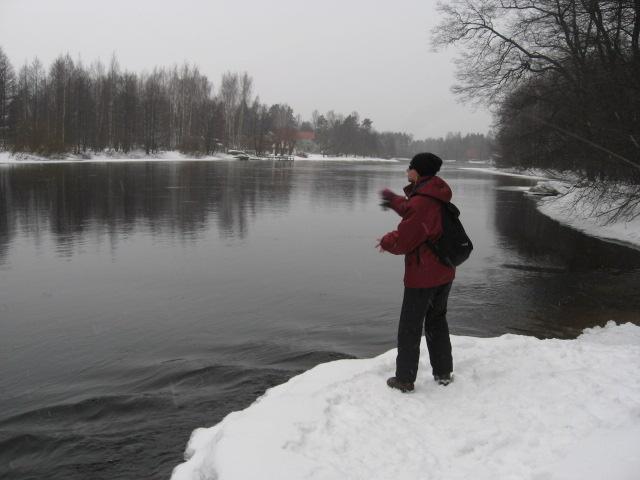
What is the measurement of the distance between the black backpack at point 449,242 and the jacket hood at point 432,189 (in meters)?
0.07

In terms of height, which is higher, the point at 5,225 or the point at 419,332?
the point at 419,332

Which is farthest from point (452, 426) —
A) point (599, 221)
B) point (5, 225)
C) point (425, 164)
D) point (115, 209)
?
point (599, 221)

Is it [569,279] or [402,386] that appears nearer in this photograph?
[402,386]

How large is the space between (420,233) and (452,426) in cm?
152

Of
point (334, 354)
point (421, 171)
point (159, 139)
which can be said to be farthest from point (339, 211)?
point (159, 139)

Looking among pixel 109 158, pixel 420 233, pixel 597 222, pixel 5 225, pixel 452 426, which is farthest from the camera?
pixel 109 158

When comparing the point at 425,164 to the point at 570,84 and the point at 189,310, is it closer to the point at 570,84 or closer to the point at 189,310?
the point at 189,310

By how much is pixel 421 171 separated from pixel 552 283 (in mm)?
7173

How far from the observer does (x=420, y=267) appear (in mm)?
4508

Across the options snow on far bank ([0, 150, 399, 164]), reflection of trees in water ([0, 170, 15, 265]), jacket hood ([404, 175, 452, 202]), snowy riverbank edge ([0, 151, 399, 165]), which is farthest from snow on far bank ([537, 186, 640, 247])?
snow on far bank ([0, 150, 399, 164])

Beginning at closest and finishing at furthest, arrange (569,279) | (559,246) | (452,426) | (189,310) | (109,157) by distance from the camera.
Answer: (452,426) < (189,310) < (569,279) < (559,246) < (109,157)

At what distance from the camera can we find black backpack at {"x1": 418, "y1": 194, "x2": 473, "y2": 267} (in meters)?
4.50

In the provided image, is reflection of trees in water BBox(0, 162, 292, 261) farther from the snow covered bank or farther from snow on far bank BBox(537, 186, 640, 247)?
snow on far bank BBox(537, 186, 640, 247)

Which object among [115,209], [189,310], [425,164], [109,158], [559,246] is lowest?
[189,310]
